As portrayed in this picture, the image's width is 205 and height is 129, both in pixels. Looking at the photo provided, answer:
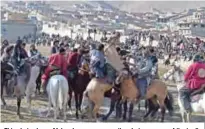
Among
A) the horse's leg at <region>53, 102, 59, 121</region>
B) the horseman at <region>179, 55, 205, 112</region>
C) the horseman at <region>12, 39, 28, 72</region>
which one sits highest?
the horseman at <region>12, 39, 28, 72</region>

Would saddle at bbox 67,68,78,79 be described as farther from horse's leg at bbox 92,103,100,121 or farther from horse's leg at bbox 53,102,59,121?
horse's leg at bbox 92,103,100,121

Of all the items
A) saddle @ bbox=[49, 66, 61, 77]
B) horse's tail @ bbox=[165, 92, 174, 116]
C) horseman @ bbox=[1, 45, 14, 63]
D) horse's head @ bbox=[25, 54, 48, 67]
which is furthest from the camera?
horse's tail @ bbox=[165, 92, 174, 116]

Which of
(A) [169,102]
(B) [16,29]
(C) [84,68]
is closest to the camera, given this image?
(C) [84,68]

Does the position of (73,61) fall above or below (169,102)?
above

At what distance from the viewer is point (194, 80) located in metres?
11.6

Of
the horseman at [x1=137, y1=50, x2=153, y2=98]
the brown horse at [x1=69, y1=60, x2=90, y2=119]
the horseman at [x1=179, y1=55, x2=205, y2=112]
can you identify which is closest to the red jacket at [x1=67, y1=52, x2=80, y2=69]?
the brown horse at [x1=69, y1=60, x2=90, y2=119]

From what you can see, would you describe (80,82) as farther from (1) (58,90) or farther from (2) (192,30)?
(2) (192,30)

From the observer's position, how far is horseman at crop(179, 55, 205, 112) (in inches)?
456

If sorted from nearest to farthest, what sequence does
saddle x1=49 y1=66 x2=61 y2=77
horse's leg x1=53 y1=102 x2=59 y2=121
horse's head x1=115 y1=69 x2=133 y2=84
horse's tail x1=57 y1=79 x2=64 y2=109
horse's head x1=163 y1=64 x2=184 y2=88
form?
Answer: horse's tail x1=57 y1=79 x2=64 y2=109, horse's leg x1=53 y1=102 x2=59 y2=121, horse's head x1=115 y1=69 x2=133 y2=84, saddle x1=49 y1=66 x2=61 y2=77, horse's head x1=163 y1=64 x2=184 y2=88

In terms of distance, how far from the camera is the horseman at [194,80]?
38.0 ft

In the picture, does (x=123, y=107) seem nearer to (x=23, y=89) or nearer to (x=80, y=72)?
(x=80, y=72)

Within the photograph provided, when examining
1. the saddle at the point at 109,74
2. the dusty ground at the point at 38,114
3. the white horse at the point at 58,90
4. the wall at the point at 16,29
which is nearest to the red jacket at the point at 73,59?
the saddle at the point at 109,74

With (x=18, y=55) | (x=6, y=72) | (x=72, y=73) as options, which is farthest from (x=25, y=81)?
(x=72, y=73)

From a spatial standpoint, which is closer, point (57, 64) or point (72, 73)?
point (57, 64)
